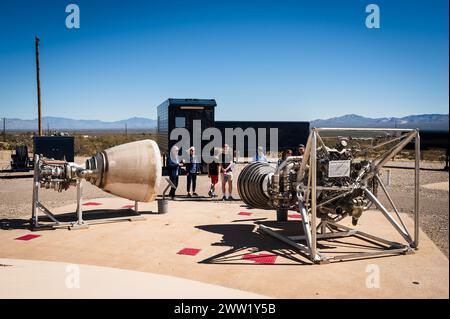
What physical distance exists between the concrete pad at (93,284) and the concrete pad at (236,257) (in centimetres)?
22

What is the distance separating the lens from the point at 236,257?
7992mm

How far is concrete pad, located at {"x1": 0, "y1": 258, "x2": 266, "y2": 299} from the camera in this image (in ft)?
18.8

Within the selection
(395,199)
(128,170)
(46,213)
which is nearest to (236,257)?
(128,170)

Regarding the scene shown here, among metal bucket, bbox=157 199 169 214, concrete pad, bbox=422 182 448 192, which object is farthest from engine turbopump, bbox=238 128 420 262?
concrete pad, bbox=422 182 448 192

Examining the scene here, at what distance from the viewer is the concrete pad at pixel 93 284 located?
5.72m

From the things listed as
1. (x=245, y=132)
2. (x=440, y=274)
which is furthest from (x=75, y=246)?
(x=245, y=132)

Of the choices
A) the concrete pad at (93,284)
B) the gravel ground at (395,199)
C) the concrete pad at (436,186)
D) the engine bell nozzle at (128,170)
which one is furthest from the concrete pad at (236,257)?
the concrete pad at (436,186)

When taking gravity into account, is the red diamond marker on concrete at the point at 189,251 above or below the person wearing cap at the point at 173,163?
below

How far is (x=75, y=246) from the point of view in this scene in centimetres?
870

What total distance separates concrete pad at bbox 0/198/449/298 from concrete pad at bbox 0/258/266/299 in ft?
0.73

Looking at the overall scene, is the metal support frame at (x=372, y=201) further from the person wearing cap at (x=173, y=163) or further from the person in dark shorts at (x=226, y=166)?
the person wearing cap at (x=173, y=163)

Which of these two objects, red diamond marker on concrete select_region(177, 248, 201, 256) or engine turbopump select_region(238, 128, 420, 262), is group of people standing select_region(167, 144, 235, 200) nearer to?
engine turbopump select_region(238, 128, 420, 262)
